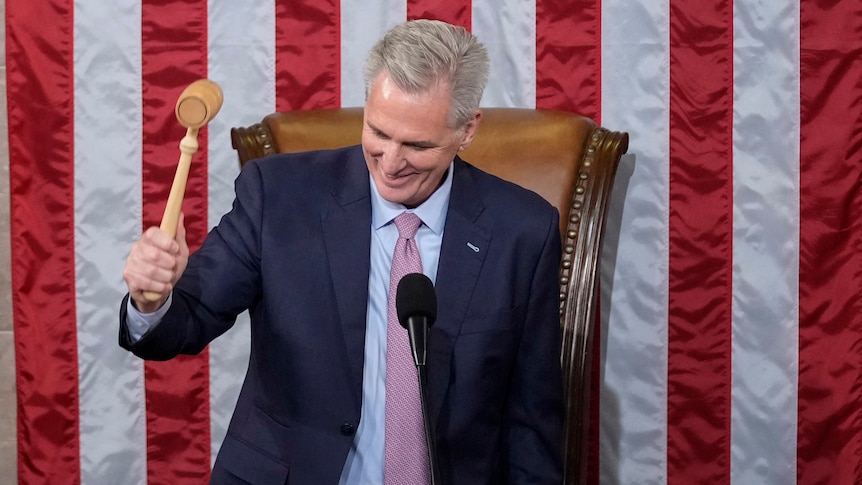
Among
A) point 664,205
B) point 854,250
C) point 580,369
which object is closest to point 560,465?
point 580,369

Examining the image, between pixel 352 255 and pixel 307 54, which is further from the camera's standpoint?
pixel 307 54

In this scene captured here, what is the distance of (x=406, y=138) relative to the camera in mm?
1779

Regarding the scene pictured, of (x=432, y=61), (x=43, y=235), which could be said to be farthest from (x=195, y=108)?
(x=43, y=235)

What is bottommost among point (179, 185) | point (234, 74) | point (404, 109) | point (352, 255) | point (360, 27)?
point (352, 255)

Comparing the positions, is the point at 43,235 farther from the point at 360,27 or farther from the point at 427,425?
the point at 427,425

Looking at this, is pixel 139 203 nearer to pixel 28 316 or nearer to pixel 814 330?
pixel 28 316

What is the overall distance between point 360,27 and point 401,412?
47.1 inches

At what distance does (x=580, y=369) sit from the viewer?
2455 millimetres

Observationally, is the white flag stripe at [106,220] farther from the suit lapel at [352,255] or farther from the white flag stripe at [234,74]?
the suit lapel at [352,255]

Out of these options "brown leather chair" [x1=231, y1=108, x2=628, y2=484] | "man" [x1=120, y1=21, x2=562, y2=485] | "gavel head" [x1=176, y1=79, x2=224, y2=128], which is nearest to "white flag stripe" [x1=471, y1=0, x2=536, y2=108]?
"brown leather chair" [x1=231, y1=108, x2=628, y2=484]

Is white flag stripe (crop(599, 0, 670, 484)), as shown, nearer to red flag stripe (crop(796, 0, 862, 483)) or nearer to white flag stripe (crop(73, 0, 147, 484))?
red flag stripe (crop(796, 0, 862, 483))

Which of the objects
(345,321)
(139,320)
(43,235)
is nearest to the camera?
(139,320)

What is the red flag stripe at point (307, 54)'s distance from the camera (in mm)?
2740

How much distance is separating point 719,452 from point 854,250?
0.60m
